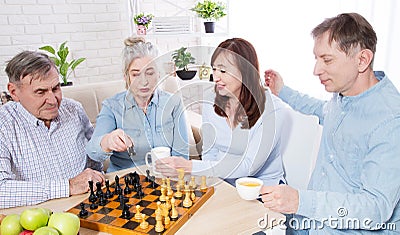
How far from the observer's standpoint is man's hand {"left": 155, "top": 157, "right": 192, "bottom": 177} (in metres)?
1.33

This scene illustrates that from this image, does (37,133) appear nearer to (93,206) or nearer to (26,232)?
(93,206)

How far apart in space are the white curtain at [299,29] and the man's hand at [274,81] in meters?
0.58

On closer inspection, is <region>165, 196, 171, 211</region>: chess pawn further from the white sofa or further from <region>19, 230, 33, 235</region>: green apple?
the white sofa

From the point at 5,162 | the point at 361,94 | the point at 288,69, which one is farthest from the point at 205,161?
the point at 288,69

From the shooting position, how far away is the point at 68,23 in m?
3.00

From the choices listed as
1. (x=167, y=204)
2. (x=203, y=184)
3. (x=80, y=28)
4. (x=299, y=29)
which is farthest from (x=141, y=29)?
(x=167, y=204)

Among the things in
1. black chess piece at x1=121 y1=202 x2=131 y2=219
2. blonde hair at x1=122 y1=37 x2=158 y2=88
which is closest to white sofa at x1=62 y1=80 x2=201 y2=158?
blonde hair at x1=122 y1=37 x2=158 y2=88

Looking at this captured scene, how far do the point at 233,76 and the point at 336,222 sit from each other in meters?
0.62

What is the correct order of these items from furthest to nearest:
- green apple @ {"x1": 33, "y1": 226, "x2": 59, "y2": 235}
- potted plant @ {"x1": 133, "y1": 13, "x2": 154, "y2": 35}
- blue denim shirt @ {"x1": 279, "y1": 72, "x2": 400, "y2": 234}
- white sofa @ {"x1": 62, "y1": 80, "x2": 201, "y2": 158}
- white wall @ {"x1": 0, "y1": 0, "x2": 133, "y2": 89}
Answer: potted plant @ {"x1": 133, "y1": 13, "x2": 154, "y2": 35} < white wall @ {"x1": 0, "y1": 0, "x2": 133, "y2": 89} < white sofa @ {"x1": 62, "y1": 80, "x2": 201, "y2": 158} < blue denim shirt @ {"x1": 279, "y1": 72, "x2": 400, "y2": 234} < green apple @ {"x1": 33, "y1": 226, "x2": 59, "y2": 235}

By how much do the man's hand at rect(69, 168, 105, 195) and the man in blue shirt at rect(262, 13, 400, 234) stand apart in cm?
66

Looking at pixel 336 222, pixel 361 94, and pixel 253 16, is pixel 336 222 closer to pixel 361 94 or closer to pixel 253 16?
pixel 361 94

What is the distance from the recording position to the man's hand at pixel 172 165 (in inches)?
52.3

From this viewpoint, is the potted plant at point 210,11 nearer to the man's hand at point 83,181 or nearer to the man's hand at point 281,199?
the man's hand at point 83,181

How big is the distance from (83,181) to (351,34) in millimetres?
1033
